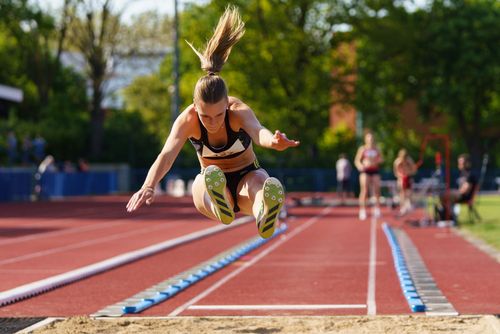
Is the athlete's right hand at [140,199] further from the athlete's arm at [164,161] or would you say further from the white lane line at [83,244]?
the white lane line at [83,244]

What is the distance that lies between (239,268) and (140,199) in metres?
6.30

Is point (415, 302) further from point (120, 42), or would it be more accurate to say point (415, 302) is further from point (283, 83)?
point (120, 42)

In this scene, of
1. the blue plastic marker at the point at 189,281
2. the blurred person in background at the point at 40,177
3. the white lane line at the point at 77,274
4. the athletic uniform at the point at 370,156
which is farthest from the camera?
the blurred person in background at the point at 40,177

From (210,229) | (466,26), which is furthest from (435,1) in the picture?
(210,229)

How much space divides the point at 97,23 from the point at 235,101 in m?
39.9

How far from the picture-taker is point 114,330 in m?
7.31

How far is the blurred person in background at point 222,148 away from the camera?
6434 mm

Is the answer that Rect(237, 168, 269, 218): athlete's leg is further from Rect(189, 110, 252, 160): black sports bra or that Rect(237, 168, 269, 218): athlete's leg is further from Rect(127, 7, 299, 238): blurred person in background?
Rect(189, 110, 252, 160): black sports bra

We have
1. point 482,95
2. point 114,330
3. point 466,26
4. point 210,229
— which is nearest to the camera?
point 114,330

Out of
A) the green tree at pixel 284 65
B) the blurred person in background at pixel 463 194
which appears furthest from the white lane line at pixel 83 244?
the green tree at pixel 284 65

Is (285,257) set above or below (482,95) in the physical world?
below

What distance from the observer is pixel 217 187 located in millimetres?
6801

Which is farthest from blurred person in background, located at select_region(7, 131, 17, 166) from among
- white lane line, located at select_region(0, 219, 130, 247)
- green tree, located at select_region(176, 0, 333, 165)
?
green tree, located at select_region(176, 0, 333, 165)

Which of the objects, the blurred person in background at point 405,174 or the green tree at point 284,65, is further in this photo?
the green tree at point 284,65
